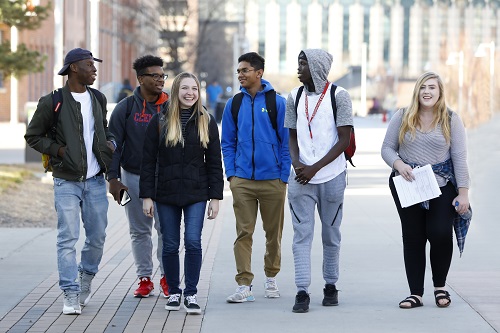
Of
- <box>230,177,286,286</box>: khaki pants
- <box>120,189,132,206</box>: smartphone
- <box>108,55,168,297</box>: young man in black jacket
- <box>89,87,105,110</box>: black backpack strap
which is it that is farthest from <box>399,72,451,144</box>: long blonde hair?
<box>89,87,105,110</box>: black backpack strap

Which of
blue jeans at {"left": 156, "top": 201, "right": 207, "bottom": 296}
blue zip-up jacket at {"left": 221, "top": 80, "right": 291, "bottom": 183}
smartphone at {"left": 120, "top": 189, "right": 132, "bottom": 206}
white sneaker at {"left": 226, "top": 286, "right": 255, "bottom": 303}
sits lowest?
white sneaker at {"left": 226, "top": 286, "right": 255, "bottom": 303}

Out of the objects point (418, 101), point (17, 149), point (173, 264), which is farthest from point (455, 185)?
point (17, 149)

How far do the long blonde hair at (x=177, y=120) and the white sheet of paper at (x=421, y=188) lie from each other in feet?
4.73

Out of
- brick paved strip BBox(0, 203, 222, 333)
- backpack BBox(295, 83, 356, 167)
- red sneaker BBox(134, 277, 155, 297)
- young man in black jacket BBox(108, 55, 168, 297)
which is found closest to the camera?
brick paved strip BBox(0, 203, 222, 333)

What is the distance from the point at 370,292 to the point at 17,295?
267 cm

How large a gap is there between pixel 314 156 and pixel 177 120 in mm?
991

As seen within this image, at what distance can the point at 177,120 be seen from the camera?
8.66 meters

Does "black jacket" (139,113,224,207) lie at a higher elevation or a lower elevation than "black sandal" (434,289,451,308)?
higher

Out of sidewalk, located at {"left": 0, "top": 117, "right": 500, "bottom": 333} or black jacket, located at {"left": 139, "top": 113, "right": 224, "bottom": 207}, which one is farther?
black jacket, located at {"left": 139, "top": 113, "right": 224, "bottom": 207}

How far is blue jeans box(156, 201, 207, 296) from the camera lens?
28.5 ft

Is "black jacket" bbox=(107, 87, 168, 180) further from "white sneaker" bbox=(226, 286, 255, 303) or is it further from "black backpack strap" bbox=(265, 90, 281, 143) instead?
"white sneaker" bbox=(226, 286, 255, 303)

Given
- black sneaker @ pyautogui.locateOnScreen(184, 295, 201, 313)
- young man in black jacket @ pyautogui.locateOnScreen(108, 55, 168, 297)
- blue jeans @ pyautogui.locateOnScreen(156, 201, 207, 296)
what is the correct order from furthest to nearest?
young man in black jacket @ pyautogui.locateOnScreen(108, 55, 168, 297)
blue jeans @ pyautogui.locateOnScreen(156, 201, 207, 296)
black sneaker @ pyautogui.locateOnScreen(184, 295, 201, 313)

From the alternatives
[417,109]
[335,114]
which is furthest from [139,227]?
[417,109]

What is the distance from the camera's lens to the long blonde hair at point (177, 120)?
8617mm
